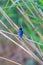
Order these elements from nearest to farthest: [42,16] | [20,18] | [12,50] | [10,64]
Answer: [42,16] < [20,18] < [10,64] < [12,50]

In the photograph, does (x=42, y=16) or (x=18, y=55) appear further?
(x=18, y=55)

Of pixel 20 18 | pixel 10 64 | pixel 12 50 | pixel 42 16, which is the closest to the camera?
pixel 42 16

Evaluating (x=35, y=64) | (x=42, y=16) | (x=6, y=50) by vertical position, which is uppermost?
(x=6, y=50)

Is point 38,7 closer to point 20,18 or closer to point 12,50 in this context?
point 20,18

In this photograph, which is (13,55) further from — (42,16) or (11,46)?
(42,16)

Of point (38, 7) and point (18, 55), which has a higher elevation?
point (18, 55)

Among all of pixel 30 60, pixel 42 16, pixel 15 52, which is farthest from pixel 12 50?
pixel 42 16

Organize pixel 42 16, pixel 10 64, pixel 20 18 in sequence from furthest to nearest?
1. pixel 10 64
2. pixel 20 18
3. pixel 42 16

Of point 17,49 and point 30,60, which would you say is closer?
point 30,60

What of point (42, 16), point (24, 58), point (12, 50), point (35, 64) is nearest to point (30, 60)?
point (35, 64)
